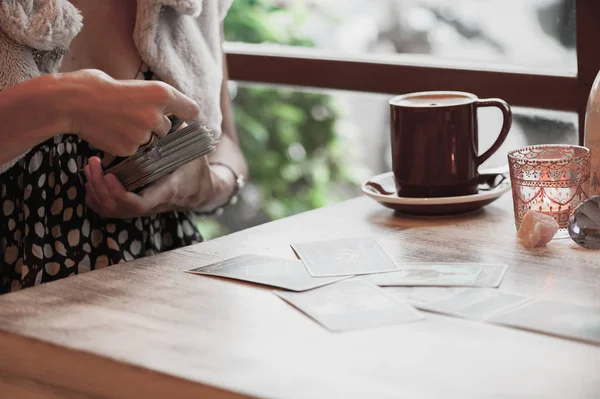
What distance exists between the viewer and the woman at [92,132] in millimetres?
993

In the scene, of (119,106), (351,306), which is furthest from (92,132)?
(351,306)

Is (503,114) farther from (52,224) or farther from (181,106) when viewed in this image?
(52,224)

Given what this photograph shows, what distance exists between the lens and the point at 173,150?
1.06 meters

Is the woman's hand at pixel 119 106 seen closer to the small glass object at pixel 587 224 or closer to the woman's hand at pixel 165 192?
the woman's hand at pixel 165 192

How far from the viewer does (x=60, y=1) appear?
1.12m

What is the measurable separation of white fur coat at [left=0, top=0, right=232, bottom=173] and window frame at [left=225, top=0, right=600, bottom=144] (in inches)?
14.2

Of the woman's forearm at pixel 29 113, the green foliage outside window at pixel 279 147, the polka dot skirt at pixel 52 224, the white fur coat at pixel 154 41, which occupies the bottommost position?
the green foliage outside window at pixel 279 147

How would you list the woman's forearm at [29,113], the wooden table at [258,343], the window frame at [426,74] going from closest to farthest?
the wooden table at [258,343], the woman's forearm at [29,113], the window frame at [426,74]

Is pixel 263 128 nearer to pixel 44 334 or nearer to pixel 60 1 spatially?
pixel 60 1

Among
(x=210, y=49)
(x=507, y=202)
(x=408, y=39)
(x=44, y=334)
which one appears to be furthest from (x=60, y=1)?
(x=408, y=39)

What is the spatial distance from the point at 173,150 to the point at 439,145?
1.08 feet

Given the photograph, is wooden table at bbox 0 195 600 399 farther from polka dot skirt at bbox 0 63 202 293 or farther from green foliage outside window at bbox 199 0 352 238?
green foliage outside window at bbox 199 0 352 238

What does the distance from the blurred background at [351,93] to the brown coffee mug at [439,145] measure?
422 millimetres

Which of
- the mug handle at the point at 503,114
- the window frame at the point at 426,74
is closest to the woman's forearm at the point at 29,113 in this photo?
the mug handle at the point at 503,114
